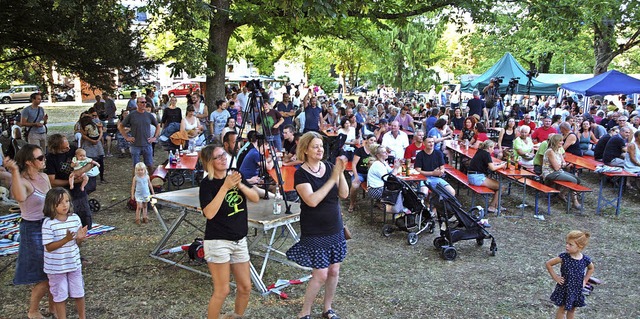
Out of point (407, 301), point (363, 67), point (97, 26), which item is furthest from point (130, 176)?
point (363, 67)

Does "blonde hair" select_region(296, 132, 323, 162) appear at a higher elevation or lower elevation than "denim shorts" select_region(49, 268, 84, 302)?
higher

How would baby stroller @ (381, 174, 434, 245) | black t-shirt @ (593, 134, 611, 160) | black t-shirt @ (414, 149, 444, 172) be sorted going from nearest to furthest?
baby stroller @ (381, 174, 434, 245) < black t-shirt @ (414, 149, 444, 172) < black t-shirt @ (593, 134, 611, 160)

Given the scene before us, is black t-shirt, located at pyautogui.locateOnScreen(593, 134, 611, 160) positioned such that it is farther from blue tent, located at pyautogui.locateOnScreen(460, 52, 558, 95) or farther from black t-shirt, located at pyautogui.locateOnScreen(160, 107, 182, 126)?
black t-shirt, located at pyautogui.locateOnScreen(160, 107, 182, 126)

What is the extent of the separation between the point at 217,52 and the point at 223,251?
31.0 feet

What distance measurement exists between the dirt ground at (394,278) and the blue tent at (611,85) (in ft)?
31.4

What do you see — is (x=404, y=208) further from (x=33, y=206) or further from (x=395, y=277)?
(x=33, y=206)

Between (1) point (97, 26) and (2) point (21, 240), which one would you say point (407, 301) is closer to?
(2) point (21, 240)

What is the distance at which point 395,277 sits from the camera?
226 inches

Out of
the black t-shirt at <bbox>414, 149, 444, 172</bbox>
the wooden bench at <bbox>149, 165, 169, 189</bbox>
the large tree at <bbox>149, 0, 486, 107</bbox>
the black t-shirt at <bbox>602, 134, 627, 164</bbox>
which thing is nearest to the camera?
the black t-shirt at <bbox>414, 149, 444, 172</bbox>

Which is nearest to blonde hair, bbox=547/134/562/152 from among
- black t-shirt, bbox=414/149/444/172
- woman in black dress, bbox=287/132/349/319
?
black t-shirt, bbox=414/149/444/172

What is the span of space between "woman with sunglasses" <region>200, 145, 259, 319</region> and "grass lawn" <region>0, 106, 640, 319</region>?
0.92 meters

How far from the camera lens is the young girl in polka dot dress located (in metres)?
4.37

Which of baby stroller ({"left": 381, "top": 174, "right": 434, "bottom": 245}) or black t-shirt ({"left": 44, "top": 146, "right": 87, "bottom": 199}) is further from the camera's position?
baby stroller ({"left": 381, "top": 174, "right": 434, "bottom": 245})

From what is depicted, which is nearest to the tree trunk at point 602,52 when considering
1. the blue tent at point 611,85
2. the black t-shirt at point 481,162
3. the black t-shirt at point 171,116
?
the blue tent at point 611,85
